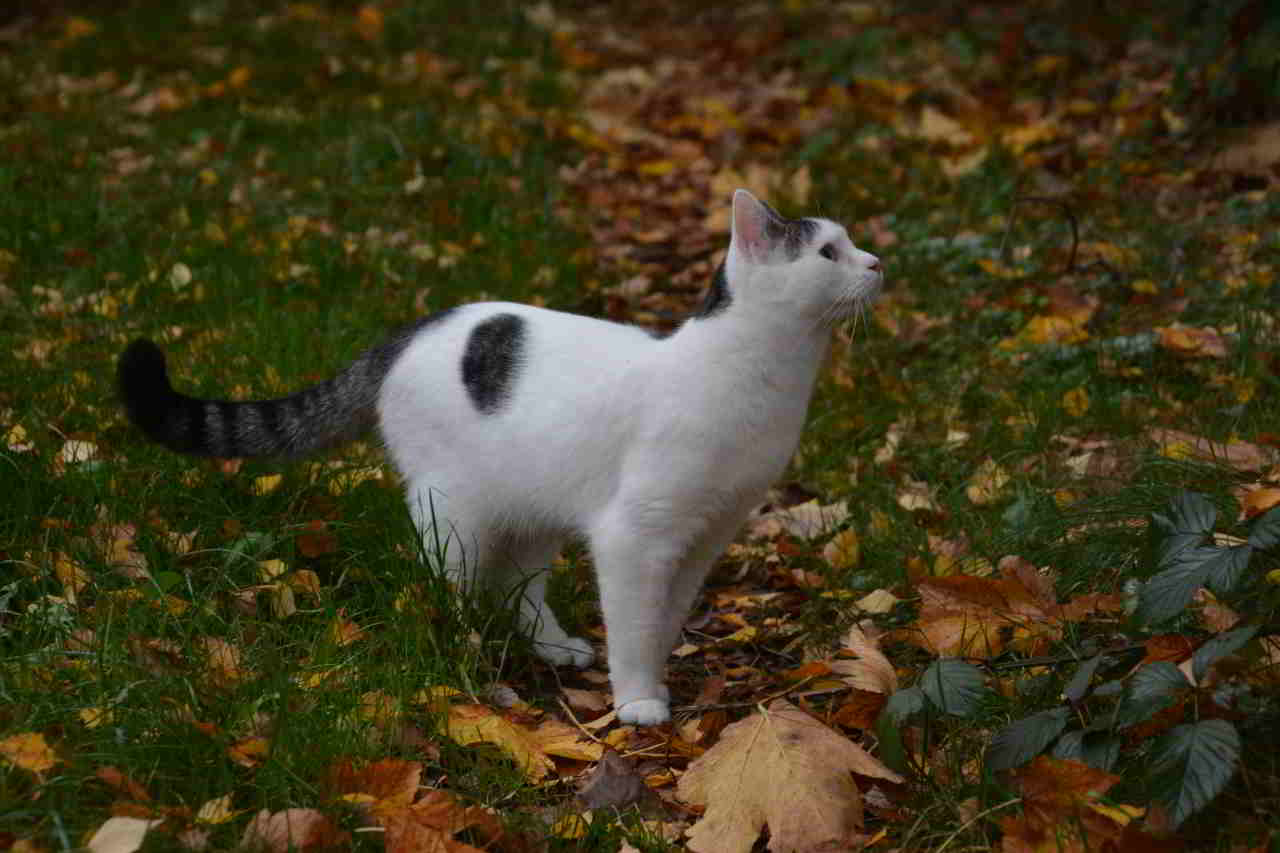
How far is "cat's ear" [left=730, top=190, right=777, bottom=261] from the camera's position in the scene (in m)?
2.92

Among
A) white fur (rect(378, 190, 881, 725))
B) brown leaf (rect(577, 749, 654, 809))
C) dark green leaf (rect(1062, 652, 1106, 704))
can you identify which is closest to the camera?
dark green leaf (rect(1062, 652, 1106, 704))

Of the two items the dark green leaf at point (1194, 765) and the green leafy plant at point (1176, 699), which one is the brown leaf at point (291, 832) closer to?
the green leafy plant at point (1176, 699)

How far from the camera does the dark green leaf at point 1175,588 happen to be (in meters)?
2.13

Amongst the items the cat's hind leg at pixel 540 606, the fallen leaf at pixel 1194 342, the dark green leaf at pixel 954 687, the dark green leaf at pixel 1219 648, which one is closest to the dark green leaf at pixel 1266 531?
A: the dark green leaf at pixel 1219 648

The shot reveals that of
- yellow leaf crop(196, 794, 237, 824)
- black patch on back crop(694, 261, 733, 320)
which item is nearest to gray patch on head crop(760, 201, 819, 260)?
black patch on back crop(694, 261, 733, 320)

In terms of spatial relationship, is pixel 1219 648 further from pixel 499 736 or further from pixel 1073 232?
pixel 1073 232

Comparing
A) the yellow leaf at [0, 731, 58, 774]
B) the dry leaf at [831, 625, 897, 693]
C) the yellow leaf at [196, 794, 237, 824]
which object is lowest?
the dry leaf at [831, 625, 897, 693]

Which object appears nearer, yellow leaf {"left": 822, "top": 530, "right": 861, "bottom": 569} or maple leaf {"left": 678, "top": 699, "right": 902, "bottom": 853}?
maple leaf {"left": 678, "top": 699, "right": 902, "bottom": 853}

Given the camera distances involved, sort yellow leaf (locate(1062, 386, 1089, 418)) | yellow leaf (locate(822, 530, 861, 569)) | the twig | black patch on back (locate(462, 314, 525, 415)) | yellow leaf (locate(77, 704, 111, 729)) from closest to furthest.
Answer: yellow leaf (locate(77, 704, 111, 729)) < black patch on back (locate(462, 314, 525, 415)) < yellow leaf (locate(822, 530, 861, 569)) < yellow leaf (locate(1062, 386, 1089, 418)) < the twig

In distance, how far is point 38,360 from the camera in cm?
395

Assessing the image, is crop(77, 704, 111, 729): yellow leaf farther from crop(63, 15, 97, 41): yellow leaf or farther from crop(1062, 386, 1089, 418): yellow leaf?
crop(63, 15, 97, 41): yellow leaf

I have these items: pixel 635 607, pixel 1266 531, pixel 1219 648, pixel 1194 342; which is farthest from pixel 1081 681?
pixel 1194 342

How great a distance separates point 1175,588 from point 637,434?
1204mm

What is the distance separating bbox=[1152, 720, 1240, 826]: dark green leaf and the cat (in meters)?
1.14
